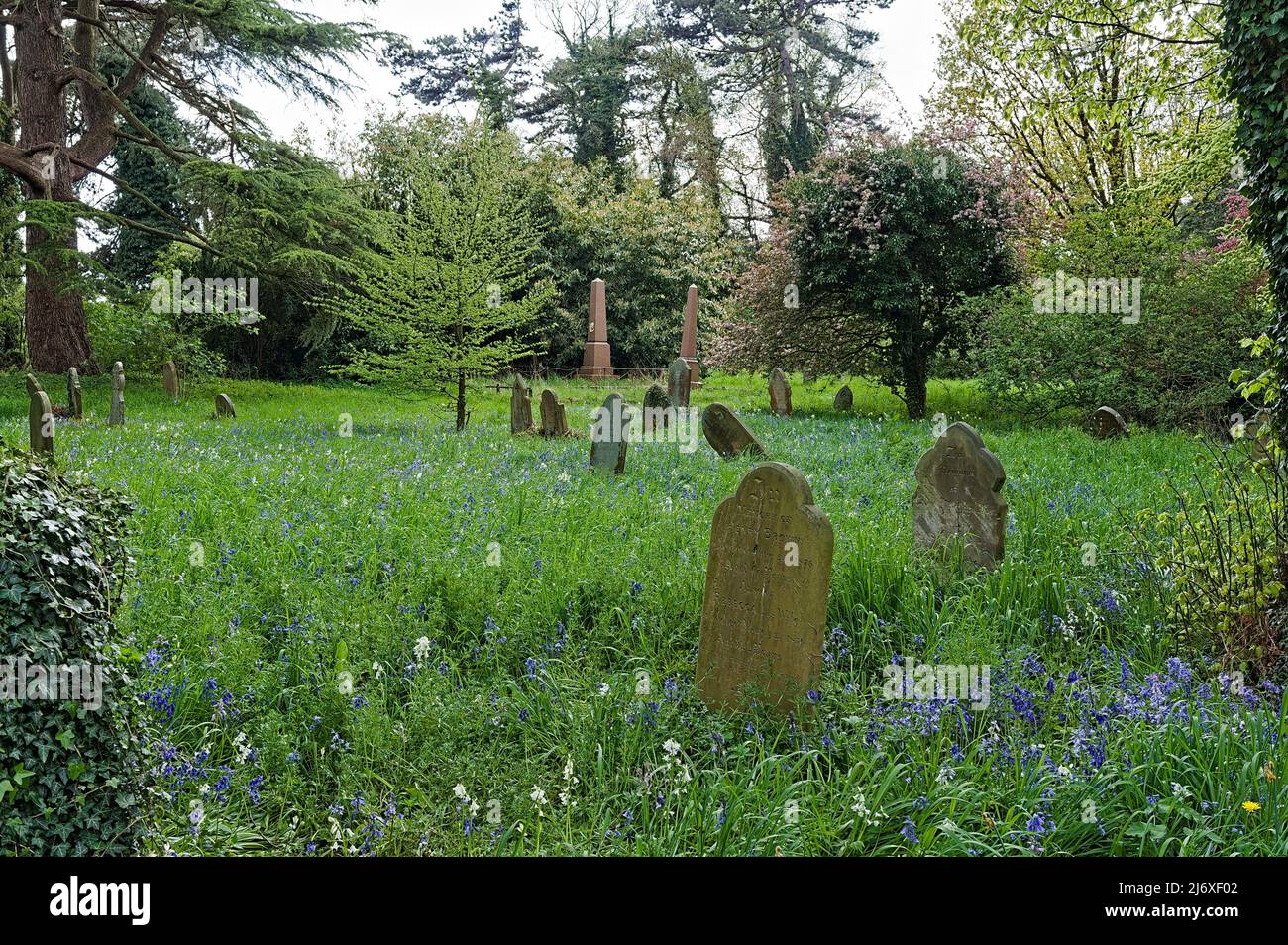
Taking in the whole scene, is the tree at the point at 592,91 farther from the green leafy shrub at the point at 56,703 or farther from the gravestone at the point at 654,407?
the green leafy shrub at the point at 56,703

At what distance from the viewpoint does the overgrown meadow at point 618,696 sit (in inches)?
129

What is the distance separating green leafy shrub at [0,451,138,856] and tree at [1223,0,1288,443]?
5.53m

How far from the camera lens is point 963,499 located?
6.20 metres

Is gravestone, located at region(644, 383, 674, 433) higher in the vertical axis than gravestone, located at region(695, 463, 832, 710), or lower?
higher

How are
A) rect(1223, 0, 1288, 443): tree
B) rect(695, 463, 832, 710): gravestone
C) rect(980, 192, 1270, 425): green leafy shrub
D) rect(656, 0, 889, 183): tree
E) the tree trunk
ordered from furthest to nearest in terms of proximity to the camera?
rect(656, 0, 889, 183): tree
the tree trunk
rect(980, 192, 1270, 425): green leafy shrub
rect(1223, 0, 1288, 443): tree
rect(695, 463, 832, 710): gravestone

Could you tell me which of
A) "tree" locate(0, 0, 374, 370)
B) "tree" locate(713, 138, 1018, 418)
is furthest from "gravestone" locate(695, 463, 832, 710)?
"tree" locate(0, 0, 374, 370)

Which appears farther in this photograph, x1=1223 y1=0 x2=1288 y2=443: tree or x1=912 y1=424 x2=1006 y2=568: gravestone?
x1=912 y1=424 x2=1006 y2=568: gravestone

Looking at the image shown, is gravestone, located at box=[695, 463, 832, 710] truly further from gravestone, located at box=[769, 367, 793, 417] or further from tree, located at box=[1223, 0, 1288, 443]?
gravestone, located at box=[769, 367, 793, 417]

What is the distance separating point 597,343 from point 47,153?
14597 mm

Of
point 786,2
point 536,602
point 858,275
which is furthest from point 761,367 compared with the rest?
point 786,2

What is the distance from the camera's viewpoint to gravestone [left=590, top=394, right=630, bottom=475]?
9852 millimetres

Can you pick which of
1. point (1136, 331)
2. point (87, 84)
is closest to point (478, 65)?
point (87, 84)

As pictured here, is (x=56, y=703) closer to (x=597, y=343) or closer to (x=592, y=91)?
(x=597, y=343)

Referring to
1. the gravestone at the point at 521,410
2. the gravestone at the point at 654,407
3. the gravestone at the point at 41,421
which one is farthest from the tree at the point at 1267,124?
the gravestone at the point at 41,421
